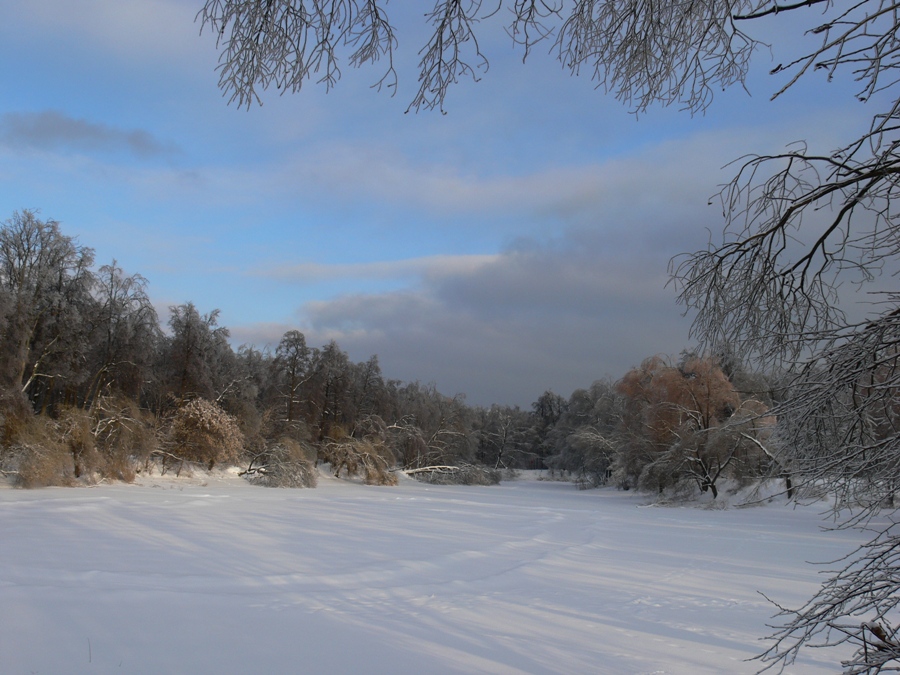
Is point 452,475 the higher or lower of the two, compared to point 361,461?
lower

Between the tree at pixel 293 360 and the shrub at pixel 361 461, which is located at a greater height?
the tree at pixel 293 360

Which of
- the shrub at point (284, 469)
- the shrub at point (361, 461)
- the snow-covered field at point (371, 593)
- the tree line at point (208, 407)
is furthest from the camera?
the shrub at point (361, 461)

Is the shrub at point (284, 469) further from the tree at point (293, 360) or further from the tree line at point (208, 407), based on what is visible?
the tree at point (293, 360)

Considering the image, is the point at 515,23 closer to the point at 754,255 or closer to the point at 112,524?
the point at 754,255

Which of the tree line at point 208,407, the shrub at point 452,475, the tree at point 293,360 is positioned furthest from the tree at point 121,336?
the shrub at point 452,475

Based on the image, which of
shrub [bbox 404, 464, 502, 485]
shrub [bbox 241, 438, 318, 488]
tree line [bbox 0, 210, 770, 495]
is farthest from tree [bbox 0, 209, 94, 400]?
shrub [bbox 404, 464, 502, 485]

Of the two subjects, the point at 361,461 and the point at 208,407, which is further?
the point at 361,461

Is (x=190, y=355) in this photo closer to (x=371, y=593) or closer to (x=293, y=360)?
(x=293, y=360)

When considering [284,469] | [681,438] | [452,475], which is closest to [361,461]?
[284,469]

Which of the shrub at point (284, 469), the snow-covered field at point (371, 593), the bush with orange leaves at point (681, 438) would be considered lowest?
the shrub at point (284, 469)

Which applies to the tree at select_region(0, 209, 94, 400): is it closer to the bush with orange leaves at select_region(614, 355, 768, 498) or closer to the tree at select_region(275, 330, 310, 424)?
the tree at select_region(275, 330, 310, 424)

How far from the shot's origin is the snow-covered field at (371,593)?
5.05 meters

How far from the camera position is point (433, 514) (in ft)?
54.5

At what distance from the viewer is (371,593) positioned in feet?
23.7
